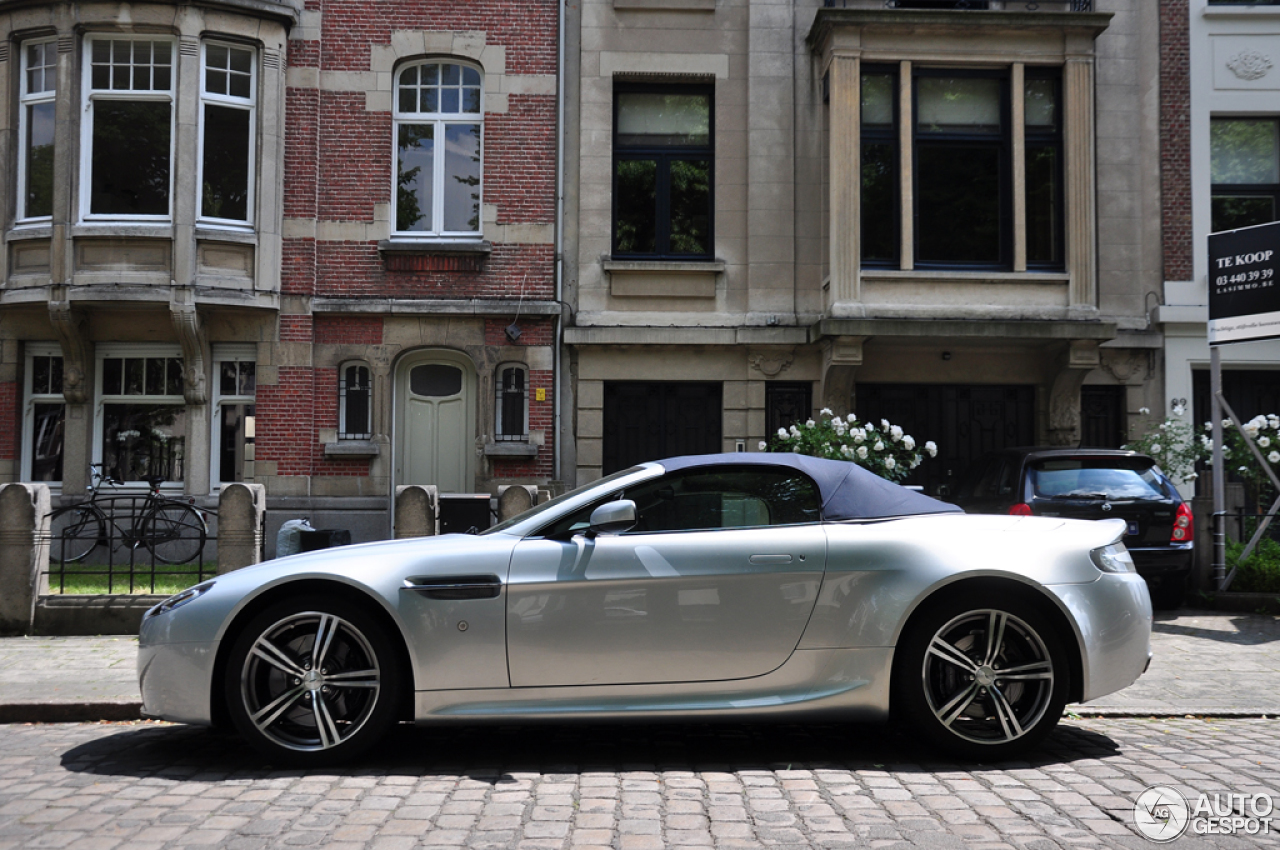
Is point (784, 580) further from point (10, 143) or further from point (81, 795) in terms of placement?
point (10, 143)

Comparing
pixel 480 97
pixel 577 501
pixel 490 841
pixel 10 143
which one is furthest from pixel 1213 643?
pixel 10 143

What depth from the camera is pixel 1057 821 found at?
13.0 feet

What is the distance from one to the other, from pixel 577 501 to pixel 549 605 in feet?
1.86

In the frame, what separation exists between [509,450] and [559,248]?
290 cm

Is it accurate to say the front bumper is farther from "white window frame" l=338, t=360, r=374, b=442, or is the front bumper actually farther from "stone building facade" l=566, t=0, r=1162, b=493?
"white window frame" l=338, t=360, r=374, b=442

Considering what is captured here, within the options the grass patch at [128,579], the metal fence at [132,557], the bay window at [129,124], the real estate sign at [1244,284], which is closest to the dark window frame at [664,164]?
the bay window at [129,124]

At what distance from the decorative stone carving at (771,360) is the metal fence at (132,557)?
737cm

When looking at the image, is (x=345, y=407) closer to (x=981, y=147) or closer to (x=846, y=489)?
(x=981, y=147)

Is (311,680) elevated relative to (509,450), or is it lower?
lower

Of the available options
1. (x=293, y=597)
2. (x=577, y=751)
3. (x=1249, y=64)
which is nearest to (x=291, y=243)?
(x=293, y=597)

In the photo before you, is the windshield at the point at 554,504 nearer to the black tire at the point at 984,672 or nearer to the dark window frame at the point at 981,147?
the black tire at the point at 984,672

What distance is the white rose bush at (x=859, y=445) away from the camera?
38.7 ft

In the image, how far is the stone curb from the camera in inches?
243

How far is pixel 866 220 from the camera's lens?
14.4m
